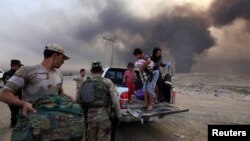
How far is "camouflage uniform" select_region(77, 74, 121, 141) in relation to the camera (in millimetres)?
5129

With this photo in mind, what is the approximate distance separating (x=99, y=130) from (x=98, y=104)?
0.44m

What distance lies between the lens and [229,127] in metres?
6.49

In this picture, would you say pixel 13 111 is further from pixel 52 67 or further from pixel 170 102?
pixel 52 67

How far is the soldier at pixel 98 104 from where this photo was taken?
16.8ft

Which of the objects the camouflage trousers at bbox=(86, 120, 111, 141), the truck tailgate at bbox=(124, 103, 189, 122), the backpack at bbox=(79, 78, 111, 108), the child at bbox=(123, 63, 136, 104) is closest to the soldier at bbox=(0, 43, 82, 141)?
the backpack at bbox=(79, 78, 111, 108)

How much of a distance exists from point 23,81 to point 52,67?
35cm

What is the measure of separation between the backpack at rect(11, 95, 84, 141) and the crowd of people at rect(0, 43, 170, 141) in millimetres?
28

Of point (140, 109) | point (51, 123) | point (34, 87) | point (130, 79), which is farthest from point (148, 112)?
point (51, 123)

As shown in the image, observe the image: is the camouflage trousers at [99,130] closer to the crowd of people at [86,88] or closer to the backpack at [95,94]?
the crowd of people at [86,88]

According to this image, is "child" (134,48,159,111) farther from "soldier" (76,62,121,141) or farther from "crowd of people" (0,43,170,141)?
"soldier" (76,62,121,141)

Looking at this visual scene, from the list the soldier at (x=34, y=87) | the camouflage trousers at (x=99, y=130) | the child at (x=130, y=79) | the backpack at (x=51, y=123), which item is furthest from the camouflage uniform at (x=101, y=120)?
the child at (x=130, y=79)

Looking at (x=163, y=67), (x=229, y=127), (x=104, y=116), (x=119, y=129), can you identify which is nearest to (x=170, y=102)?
(x=163, y=67)

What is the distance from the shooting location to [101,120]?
5.13 meters

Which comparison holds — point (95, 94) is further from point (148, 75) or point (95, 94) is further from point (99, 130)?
point (148, 75)
